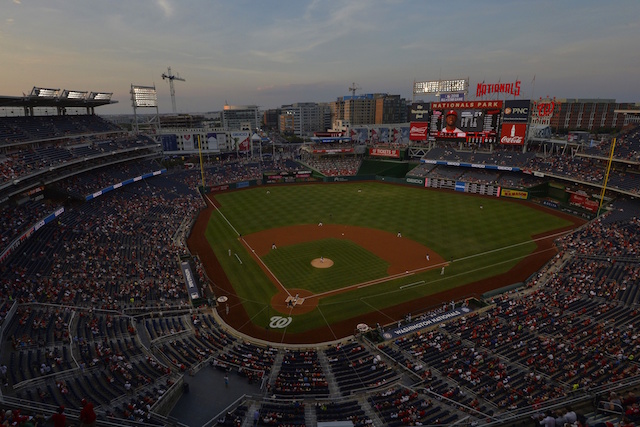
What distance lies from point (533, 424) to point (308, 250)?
31.3m

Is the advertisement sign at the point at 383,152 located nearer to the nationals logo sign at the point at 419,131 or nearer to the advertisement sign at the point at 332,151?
the advertisement sign at the point at 332,151

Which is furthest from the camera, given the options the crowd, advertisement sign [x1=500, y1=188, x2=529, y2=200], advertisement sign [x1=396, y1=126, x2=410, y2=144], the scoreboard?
advertisement sign [x1=396, y1=126, x2=410, y2=144]

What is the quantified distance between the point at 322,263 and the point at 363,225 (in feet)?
46.2

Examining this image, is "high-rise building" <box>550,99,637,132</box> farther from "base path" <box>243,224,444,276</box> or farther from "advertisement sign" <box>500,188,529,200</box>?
"base path" <box>243,224,444,276</box>

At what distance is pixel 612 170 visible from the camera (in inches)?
2076

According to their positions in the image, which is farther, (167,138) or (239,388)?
(167,138)

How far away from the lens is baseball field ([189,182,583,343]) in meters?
29.4

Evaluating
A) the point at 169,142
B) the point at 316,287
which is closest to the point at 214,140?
the point at 169,142

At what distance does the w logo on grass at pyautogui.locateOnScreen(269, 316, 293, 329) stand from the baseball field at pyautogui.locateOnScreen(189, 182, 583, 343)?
8cm

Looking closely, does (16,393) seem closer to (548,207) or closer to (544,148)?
(548,207)

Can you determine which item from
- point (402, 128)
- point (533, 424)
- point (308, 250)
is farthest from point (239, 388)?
point (402, 128)

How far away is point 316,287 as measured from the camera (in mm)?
33000

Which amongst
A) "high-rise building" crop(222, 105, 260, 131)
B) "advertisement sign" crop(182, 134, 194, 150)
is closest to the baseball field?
"advertisement sign" crop(182, 134, 194, 150)

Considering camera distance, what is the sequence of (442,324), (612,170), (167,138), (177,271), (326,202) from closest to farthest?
(442,324) < (177,271) < (612,170) < (326,202) < (167,138)
